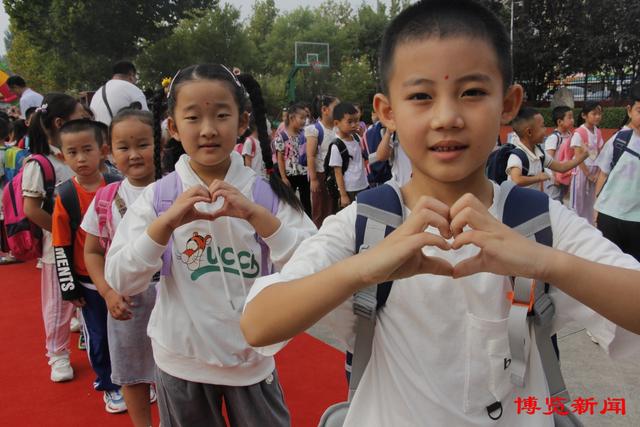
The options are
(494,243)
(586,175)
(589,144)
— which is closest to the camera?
(494,243)

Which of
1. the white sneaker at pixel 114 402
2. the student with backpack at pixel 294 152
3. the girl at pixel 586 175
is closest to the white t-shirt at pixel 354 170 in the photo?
the student with backpack at pixel 294 152

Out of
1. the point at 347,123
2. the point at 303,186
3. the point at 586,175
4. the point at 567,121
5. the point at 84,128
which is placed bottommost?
the point at 303,186

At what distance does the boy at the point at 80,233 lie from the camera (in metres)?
2.77

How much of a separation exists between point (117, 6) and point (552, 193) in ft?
94.9

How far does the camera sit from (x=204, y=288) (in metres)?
1.83

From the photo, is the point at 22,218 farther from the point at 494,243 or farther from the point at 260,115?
the point at 494,243

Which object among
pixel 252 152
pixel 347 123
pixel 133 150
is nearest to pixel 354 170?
pixel 347 123

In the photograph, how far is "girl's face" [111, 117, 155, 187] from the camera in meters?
2.45

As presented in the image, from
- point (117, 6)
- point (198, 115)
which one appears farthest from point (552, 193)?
point (117, 6)

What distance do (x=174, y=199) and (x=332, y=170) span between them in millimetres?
4607

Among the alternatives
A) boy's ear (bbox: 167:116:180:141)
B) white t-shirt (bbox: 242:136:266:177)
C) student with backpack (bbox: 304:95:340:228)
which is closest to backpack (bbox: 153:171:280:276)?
boy's ear (bbox: 167:116:180:141)

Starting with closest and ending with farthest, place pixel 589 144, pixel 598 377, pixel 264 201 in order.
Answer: pixel 264 201, pixel 598 377, pixel 589 144

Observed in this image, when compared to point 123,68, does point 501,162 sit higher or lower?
lower

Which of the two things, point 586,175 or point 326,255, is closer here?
point 326,255
